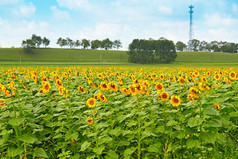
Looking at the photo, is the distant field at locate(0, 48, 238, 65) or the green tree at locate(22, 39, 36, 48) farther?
the green tree at locate(22, 39, 36, 48)

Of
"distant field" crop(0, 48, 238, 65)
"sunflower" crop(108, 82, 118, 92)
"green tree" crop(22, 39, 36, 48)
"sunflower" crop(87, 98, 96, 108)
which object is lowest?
"sunflower" crop(87, 98, 96, 108)

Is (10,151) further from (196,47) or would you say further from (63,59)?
(196,47)

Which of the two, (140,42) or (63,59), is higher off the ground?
(140,42)

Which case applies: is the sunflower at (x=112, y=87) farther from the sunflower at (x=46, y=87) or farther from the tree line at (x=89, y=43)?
the tree line at (x=89, y=43)

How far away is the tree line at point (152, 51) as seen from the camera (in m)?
77.8

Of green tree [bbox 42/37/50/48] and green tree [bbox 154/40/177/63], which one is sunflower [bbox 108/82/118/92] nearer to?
green tree [bbox 154/40/177/63]

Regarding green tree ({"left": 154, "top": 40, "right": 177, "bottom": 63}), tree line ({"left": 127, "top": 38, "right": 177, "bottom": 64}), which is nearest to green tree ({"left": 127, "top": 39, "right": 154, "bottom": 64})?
tree line ({"left": 127, "top": 38, "right": 177, "bottom": 64})

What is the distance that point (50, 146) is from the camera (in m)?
4.07

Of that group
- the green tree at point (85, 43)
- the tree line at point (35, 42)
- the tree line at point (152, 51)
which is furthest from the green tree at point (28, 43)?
the tree line at point (152, 51)

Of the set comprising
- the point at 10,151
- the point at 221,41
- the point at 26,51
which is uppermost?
the point at 221,41

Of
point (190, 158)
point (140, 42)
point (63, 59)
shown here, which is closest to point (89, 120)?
point (190, 158)

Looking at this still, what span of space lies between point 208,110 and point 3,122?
9.76 ft

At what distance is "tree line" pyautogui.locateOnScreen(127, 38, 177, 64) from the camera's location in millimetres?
77750

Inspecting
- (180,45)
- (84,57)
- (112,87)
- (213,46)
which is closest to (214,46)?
(213,46)
